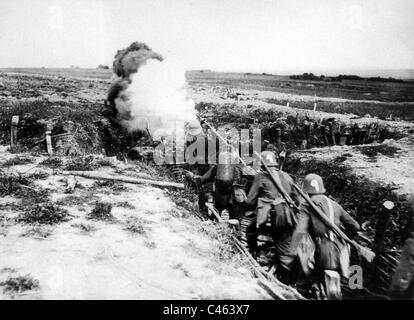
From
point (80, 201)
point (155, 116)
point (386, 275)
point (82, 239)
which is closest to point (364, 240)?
point (386, 275)

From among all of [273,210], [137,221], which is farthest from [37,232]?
[273,210]

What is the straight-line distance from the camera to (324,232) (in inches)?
184

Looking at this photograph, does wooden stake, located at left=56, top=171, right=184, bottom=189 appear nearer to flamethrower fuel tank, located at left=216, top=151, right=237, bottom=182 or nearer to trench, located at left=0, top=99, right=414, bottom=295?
trench, located at left=0, top=99, right=414, bottom=295

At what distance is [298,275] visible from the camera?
5.29m

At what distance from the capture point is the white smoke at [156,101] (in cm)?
1409

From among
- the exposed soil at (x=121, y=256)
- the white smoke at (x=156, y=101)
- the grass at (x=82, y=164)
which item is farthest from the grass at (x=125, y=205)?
the white smoke at (x=156, y=101)

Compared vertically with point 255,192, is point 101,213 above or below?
below

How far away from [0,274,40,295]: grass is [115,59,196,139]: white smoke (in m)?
9.30

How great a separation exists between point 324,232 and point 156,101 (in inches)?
477

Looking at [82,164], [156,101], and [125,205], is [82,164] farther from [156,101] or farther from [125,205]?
[156,101]

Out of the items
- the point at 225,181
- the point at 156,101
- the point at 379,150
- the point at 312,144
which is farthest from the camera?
the point at 156,101

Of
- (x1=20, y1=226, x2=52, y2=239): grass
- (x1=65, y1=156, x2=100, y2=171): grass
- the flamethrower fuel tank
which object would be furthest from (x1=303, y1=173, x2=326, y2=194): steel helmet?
(x1=65, y1=156, x2=100, y2=171): grass

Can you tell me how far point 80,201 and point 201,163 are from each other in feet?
16.0

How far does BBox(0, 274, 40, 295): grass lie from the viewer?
3.86m
